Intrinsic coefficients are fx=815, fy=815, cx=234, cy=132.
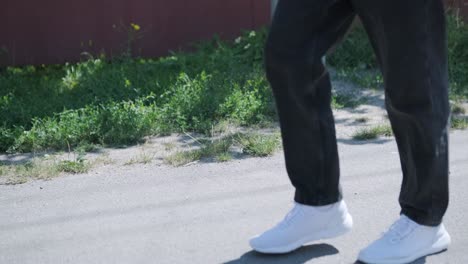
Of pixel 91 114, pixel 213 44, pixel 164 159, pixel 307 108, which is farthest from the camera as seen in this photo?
pixel 213 44

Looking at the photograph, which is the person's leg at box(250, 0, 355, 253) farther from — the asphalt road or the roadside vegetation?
the roadside vegetation

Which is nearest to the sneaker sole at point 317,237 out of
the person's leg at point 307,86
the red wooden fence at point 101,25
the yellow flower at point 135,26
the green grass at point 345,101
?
the person's leg at point 307,86

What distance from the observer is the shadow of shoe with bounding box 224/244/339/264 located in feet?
10.3

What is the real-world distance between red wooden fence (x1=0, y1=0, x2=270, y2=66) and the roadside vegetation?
0.80 ft

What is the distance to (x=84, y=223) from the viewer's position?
150 inches

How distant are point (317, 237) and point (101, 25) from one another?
6041 mm

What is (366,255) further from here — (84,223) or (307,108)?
(84,223)

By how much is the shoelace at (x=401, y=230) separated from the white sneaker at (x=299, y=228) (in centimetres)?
24

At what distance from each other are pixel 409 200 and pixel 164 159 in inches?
85.4

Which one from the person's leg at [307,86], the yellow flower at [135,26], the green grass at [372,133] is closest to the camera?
the person's leg at [307,86]

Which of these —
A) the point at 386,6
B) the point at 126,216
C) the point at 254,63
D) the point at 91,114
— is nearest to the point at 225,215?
the point at 126,216

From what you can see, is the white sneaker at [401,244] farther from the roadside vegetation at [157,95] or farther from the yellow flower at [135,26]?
the yellow flower at [135,26]

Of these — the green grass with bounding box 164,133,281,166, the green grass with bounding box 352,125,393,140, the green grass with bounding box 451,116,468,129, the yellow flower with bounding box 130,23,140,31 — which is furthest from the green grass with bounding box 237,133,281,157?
the yellow flower with bounding box 130,23,140,31

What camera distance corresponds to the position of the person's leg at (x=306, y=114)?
294 cm
